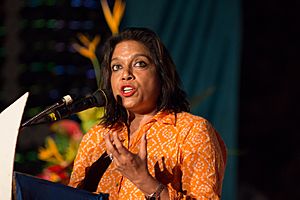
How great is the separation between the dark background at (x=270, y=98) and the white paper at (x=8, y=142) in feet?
11.6

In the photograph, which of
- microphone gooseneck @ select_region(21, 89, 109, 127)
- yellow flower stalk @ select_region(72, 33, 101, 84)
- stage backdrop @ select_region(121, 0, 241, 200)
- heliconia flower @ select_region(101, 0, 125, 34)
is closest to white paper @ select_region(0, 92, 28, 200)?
microphone gooseneck @ select_region(21, 89, 109, 127)

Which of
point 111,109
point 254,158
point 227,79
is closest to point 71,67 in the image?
point 227,79

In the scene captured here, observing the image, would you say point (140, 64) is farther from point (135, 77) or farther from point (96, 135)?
point (96, 135)

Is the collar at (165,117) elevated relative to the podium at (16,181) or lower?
elevated

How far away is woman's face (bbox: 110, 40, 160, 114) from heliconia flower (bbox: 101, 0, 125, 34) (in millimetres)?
2036

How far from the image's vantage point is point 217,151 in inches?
75.9

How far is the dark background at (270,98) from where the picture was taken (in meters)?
4.99

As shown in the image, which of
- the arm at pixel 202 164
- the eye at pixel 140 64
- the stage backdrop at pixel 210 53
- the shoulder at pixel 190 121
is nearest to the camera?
the arm at pixel 202 164

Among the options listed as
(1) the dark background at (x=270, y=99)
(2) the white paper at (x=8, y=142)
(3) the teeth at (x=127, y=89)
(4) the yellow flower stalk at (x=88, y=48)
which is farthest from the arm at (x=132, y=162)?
(1) the dark background at (x=270, y=99)

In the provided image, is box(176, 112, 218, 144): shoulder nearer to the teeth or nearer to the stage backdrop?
the teeth

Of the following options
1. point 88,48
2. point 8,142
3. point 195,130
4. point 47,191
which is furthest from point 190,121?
point 88,48

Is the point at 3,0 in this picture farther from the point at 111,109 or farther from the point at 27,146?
the point at 111,109

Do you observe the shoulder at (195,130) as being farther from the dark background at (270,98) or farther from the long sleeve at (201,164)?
the dark background at (270,98)

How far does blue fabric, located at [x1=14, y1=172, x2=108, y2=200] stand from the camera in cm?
169
